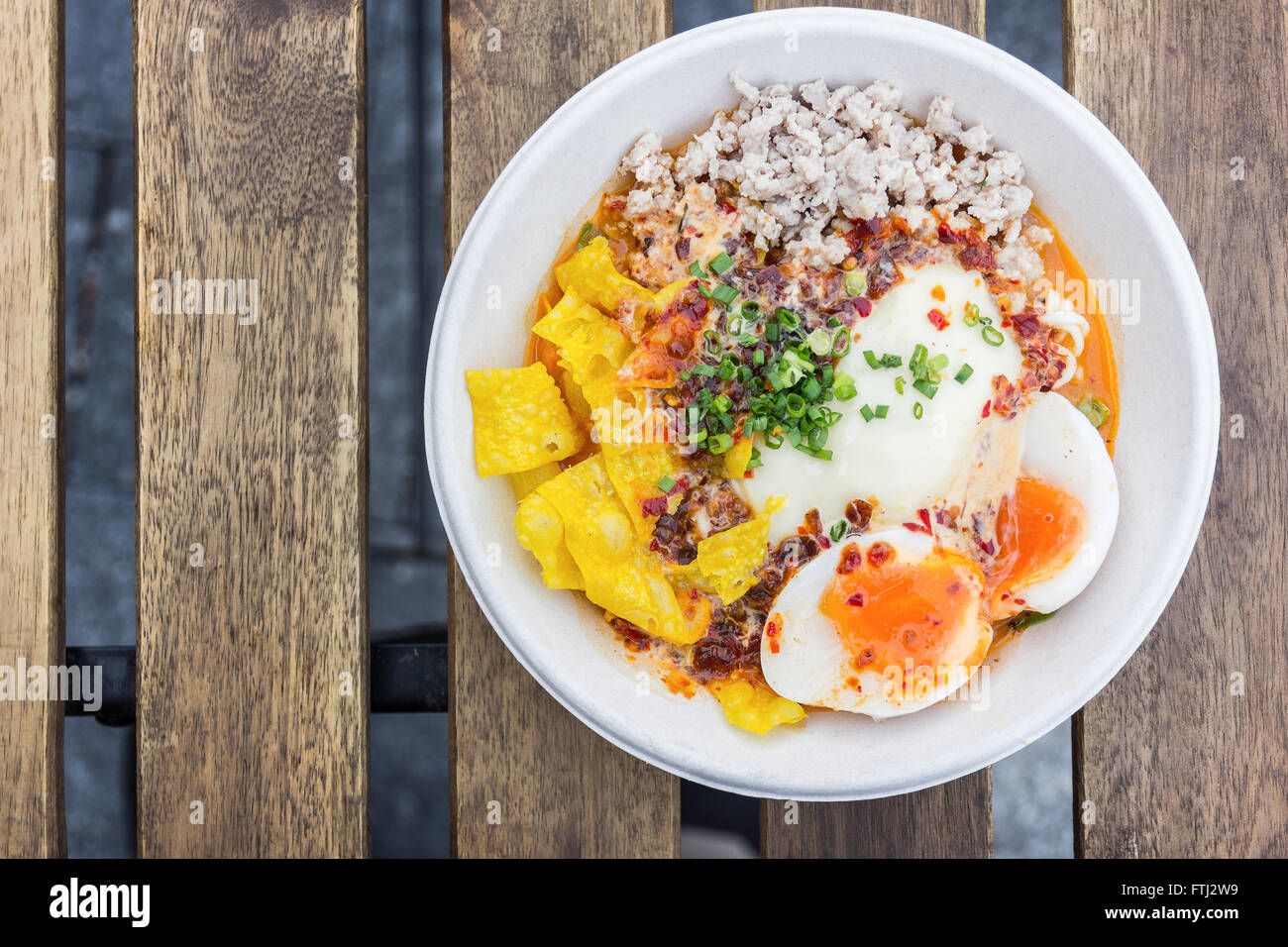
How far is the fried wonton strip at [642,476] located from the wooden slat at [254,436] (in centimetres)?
61

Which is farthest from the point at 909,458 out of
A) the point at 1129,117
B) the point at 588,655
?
the point at 1129,117

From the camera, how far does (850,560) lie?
5.39 feet

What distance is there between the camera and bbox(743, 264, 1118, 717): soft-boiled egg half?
5.42 feet

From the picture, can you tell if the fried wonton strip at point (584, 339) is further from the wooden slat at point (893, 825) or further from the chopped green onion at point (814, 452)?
the wooden slat at point (893, 825)

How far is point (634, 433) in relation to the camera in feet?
5.50

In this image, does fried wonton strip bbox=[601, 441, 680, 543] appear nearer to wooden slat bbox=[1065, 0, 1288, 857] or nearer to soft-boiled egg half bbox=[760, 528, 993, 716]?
soft-boiled egg half bbox=[760, 528, 993, 716]

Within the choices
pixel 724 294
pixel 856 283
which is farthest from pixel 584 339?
pixel 856 283

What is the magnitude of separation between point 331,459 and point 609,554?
67 cm

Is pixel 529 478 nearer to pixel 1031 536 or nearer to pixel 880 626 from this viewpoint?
pixel 880 626

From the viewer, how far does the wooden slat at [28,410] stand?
2000mm

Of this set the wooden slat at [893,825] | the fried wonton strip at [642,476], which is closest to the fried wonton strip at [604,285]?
the fried wonton strip at [642,476]

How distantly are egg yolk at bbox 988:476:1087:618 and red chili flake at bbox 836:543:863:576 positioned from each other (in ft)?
0.91

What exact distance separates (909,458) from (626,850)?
1012mm

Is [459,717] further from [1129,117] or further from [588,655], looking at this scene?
[1129,117]
